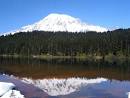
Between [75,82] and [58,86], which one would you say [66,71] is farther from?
[58,86]

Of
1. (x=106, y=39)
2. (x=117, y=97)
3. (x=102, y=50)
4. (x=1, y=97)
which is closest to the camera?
(x=1, y=97)

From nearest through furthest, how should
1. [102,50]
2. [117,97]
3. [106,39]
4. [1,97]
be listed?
[1,97] < [117,97] < [102,50] < [106,39]

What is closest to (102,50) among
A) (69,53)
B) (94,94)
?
(69,53)

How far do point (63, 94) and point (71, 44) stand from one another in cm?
16795

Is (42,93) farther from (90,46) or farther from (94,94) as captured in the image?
(90,46)

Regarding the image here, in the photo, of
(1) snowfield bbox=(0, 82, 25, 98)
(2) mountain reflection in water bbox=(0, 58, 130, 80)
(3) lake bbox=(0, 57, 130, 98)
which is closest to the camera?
(1) snowfield bbox=(0, 82, 25, 98)

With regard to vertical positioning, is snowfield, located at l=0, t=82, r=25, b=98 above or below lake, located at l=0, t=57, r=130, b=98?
above

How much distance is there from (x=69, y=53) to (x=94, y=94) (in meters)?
164

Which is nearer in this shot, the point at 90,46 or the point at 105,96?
the point at 105,96

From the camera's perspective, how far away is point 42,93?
32000 millimetres

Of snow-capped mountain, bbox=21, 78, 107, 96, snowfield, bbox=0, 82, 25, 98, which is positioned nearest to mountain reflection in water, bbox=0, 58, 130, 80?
snow-capped mountain, bbox=21, 78, 107, 96

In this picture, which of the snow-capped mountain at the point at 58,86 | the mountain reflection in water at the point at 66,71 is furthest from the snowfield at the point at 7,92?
the mountain reflection in water at the point at 66,71

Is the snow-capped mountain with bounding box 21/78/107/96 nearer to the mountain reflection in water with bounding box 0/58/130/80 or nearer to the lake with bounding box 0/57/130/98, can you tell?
the lake with bounding box 0/57/130/98

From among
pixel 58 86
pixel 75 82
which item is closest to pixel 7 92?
pixel 58 86
